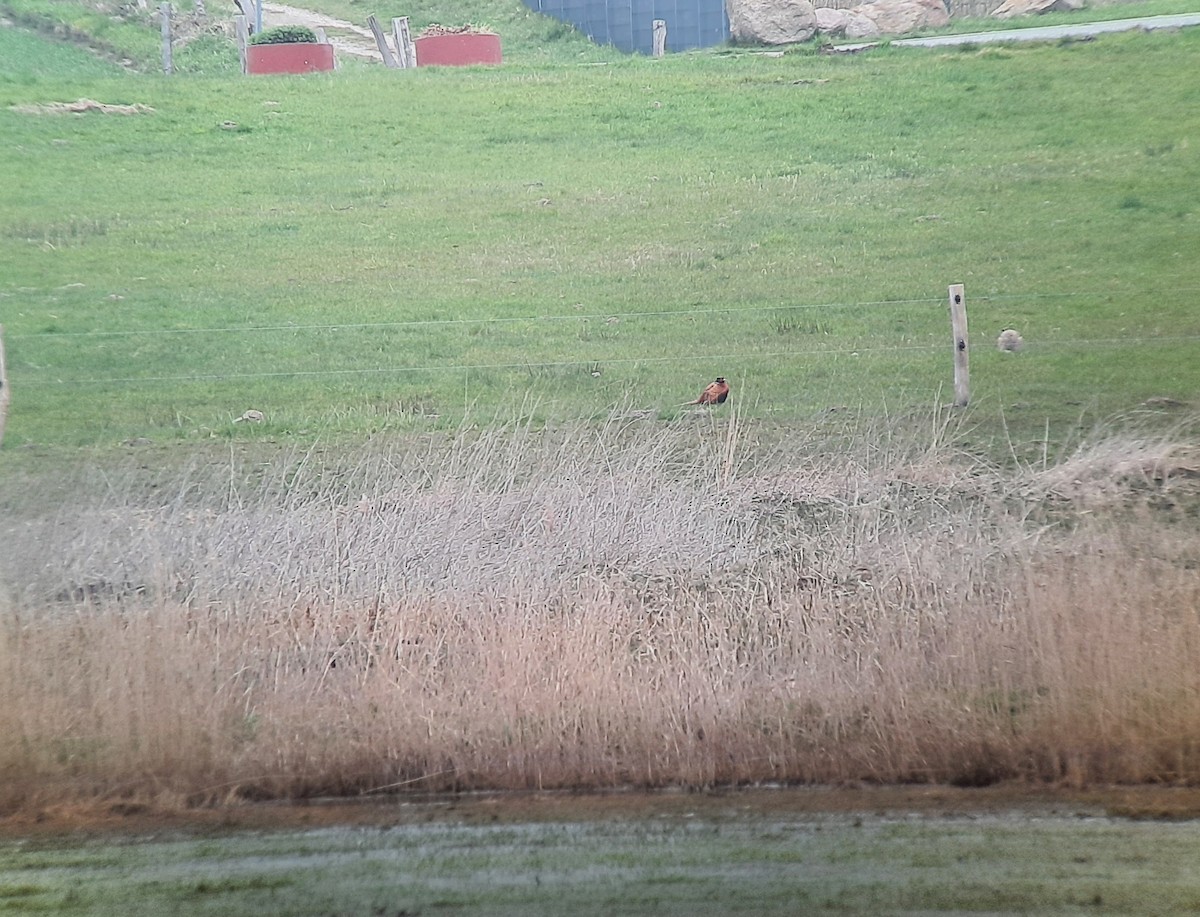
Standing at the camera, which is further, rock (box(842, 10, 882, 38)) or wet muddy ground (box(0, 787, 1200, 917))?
rock (box(842, 10, 882, 38))

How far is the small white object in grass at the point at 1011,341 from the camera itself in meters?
4.60

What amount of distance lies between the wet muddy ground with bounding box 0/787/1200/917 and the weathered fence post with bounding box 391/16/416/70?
3.29 meters

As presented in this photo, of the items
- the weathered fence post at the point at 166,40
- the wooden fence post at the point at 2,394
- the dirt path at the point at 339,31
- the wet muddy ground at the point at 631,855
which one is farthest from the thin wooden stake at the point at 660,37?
the wet muddy ground at the point at 631,855

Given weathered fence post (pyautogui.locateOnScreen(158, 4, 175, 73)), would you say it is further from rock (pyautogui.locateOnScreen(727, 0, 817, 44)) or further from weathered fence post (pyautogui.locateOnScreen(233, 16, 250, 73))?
rock (pyautogui.locateOnScreen(727, 0, 817, 44))

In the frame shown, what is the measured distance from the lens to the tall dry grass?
3428 millimetres

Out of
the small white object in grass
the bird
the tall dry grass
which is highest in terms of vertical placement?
the small white object in grass

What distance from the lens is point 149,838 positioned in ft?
10.6

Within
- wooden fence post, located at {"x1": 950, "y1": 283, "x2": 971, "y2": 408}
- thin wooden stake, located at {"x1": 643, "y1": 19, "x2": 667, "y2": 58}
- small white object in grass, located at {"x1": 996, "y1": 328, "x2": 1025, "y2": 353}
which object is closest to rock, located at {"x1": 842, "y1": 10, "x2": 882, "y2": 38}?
thin wooden stake, located at {"x1": 643, "y1": 19, "x2": 667, "y2": 58}

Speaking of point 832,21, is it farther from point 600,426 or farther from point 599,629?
point 599,629

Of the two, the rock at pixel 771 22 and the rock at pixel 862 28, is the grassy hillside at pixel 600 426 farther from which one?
the rock at pixel 862 28

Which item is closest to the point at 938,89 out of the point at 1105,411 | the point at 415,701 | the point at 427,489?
the point at 1105,411

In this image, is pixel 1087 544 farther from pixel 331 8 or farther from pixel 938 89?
pixel 331 8

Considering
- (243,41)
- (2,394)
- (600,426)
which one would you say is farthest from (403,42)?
(2,394)

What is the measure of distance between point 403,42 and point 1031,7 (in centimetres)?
268
